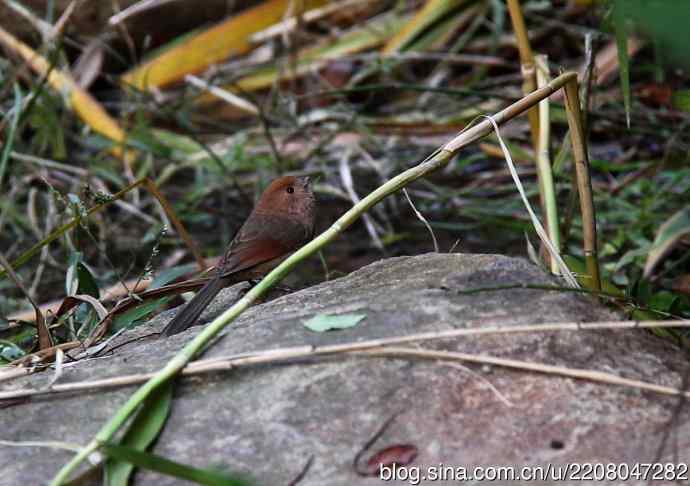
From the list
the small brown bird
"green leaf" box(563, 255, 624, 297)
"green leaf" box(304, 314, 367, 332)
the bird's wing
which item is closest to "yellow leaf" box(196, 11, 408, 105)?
the small brown bird

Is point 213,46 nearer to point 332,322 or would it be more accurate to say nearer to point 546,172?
point 546,172

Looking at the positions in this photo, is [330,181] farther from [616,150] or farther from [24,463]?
[24,463]

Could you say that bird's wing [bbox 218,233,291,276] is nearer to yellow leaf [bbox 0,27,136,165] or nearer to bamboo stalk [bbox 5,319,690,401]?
bamboo stalk [bbox 5,319,690,401]

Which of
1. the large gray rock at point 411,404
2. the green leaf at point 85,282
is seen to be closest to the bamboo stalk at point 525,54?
the large gray rock at point 411,404

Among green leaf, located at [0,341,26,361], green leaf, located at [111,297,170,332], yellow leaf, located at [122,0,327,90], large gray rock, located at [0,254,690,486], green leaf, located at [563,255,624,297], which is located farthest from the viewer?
yellow leaf, located at [122,0,327,90]

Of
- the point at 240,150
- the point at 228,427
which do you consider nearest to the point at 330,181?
the point at 240,150

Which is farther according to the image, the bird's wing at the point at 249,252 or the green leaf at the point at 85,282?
the bird's wing at the point at 249,252

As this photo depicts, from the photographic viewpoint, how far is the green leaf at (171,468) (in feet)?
5.87

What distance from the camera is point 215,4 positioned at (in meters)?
7.57

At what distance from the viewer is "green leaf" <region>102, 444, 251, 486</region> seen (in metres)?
1.79

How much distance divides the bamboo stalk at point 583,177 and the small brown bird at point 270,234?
1318 mm

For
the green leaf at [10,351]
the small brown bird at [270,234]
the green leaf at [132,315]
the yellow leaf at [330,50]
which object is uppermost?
the green leaf at [10,351]

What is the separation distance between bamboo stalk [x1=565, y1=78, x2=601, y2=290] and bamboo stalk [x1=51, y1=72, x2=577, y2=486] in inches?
1.8

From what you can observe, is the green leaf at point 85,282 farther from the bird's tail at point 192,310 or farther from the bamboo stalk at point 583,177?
the bamboo stalk at point 583,177
